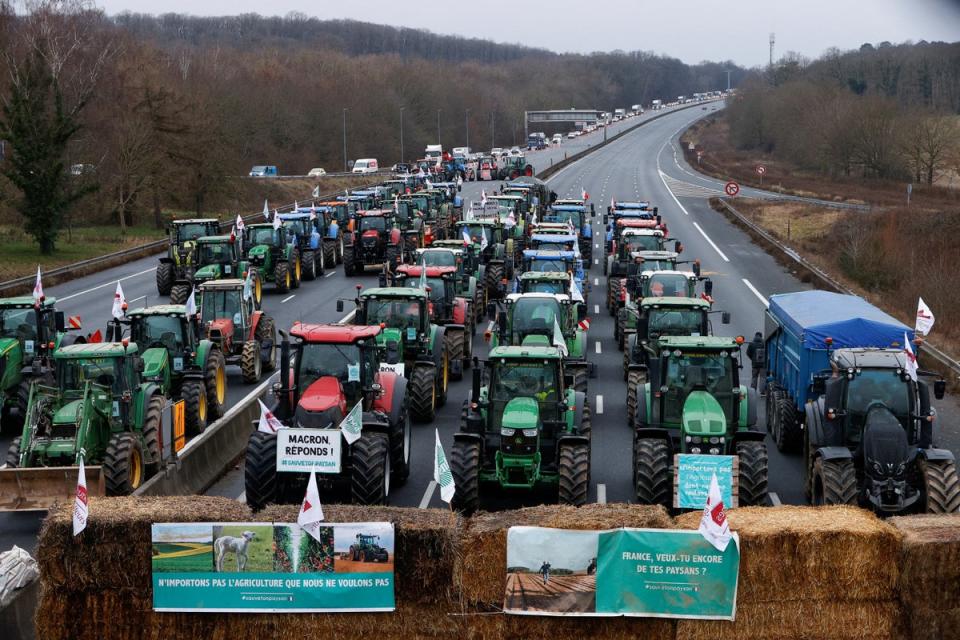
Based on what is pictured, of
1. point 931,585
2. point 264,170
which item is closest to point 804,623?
point 931,585

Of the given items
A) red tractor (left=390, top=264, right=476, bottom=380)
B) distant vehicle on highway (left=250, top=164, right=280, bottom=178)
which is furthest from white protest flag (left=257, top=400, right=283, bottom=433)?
distant vehicle on highway (left=250, top=164, right=280, bottom=178)

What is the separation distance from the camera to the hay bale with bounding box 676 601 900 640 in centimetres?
1279

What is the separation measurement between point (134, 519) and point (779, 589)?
276 inches

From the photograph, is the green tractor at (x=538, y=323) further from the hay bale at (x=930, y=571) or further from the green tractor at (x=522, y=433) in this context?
the hay bale at (x=930, y=571)

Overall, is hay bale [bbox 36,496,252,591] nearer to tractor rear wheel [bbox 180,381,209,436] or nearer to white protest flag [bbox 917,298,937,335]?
tractor rear wheel [bbox 180,381,209,436]

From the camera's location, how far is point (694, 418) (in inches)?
687

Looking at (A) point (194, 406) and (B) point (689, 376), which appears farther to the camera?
(A) point (194, 406)

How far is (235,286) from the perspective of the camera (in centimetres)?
2812

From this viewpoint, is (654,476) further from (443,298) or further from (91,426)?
(443,298)

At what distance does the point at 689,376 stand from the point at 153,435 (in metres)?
8.35

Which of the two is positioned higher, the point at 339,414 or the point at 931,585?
the point at 339,414

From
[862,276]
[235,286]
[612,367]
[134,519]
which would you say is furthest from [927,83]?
[134,519]

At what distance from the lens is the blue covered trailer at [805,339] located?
20.8m

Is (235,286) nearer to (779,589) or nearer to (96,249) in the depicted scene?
(779,589)
